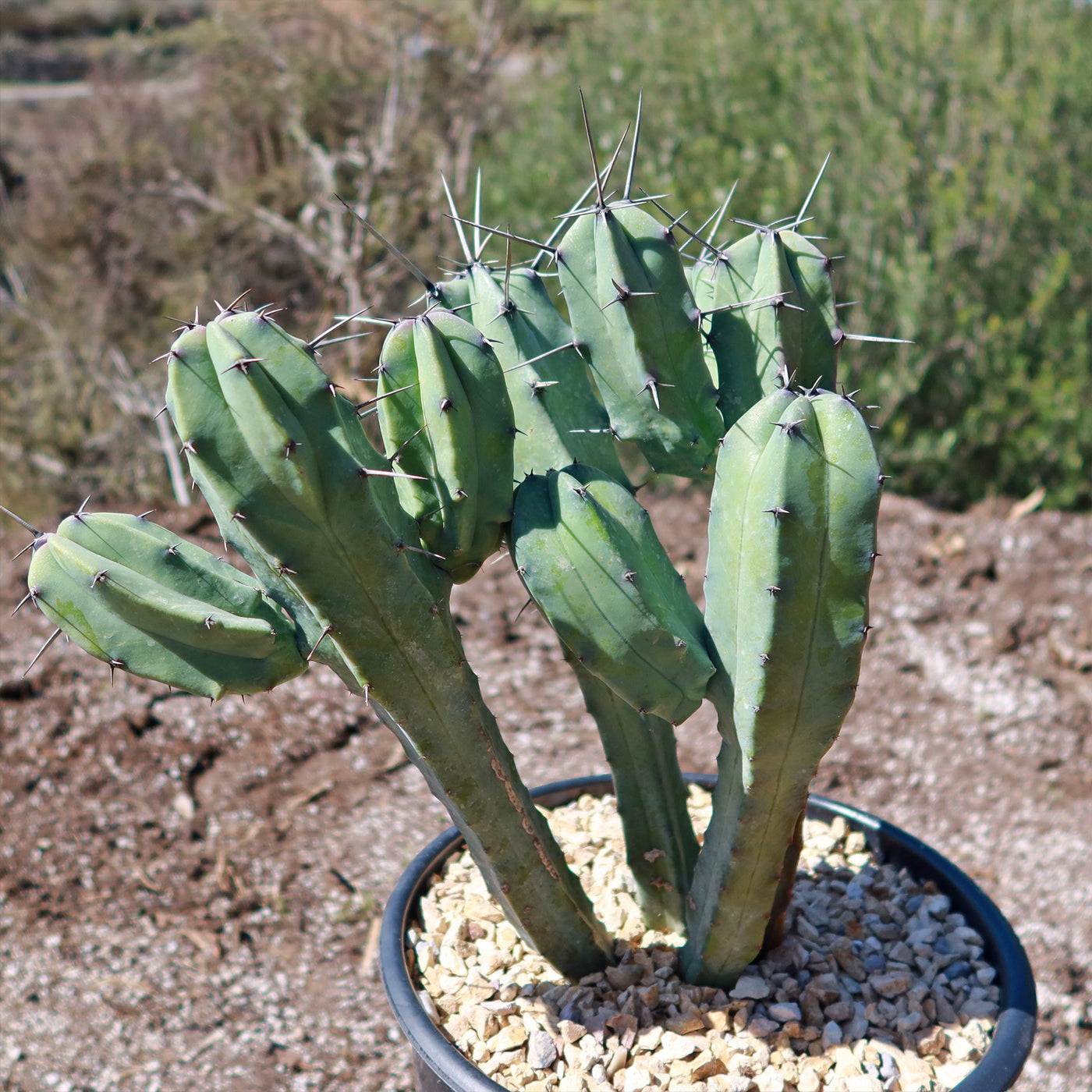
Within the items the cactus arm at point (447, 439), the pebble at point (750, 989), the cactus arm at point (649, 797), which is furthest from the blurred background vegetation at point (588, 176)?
the pebble at point (750, 989)

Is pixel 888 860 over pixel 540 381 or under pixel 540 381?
under

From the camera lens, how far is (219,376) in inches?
45.3

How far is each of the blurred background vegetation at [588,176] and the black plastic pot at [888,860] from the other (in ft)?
7.74

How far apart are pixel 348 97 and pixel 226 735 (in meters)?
4.27

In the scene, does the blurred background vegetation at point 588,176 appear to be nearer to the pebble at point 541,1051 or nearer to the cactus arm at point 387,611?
the cactus arm at point 387,611

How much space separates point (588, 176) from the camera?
494cm

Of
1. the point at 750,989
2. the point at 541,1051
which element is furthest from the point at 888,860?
the point at 541,1051

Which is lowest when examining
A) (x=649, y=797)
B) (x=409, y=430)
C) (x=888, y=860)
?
(x=888, y=860)

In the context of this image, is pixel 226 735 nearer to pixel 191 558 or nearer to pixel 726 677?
pixel 191 558

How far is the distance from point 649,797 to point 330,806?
5.09 ft

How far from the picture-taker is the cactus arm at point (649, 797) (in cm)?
164

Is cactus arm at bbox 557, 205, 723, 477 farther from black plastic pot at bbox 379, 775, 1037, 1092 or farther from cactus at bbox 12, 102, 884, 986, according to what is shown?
black plastic pot at bbox 379, 775, 1037, 1092

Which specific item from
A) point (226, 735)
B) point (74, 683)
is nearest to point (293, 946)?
point (226, 735)

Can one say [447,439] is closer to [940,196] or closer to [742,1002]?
[742,1002]
